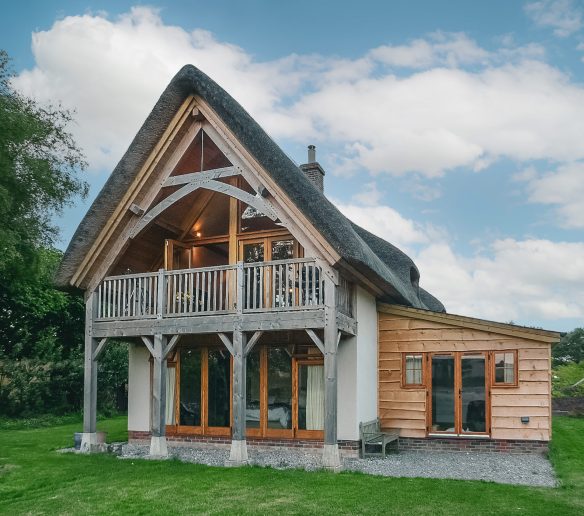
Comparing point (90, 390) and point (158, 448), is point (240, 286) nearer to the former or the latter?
point (158, 448)

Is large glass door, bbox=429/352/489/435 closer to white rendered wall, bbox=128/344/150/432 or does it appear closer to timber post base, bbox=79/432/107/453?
white rendered wall, bbox=128/344/150/432

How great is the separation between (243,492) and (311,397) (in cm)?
435

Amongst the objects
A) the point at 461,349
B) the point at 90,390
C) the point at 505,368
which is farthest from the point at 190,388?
the point at 505,368

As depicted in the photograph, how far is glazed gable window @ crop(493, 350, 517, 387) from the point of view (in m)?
12.7

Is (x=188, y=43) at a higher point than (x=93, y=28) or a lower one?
lower

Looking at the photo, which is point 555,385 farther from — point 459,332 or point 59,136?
point 59,136

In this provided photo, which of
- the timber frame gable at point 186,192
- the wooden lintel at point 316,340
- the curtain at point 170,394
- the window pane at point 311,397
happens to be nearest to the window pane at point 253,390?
the window pane at point 311,397

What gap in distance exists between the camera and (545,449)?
12281 millimetres

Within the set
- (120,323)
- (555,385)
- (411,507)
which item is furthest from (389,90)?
(555,385)

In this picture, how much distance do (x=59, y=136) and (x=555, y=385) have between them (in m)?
18.8

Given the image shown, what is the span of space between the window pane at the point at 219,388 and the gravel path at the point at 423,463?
0.70m

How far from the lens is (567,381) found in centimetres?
2362

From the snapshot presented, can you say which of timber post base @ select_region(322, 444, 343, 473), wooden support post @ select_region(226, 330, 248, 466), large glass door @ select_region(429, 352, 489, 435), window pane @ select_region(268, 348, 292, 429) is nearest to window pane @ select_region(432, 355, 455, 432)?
large glass door @ select_region(429, 352, 489, 435)

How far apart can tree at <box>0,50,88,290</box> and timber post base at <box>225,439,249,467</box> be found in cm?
809
